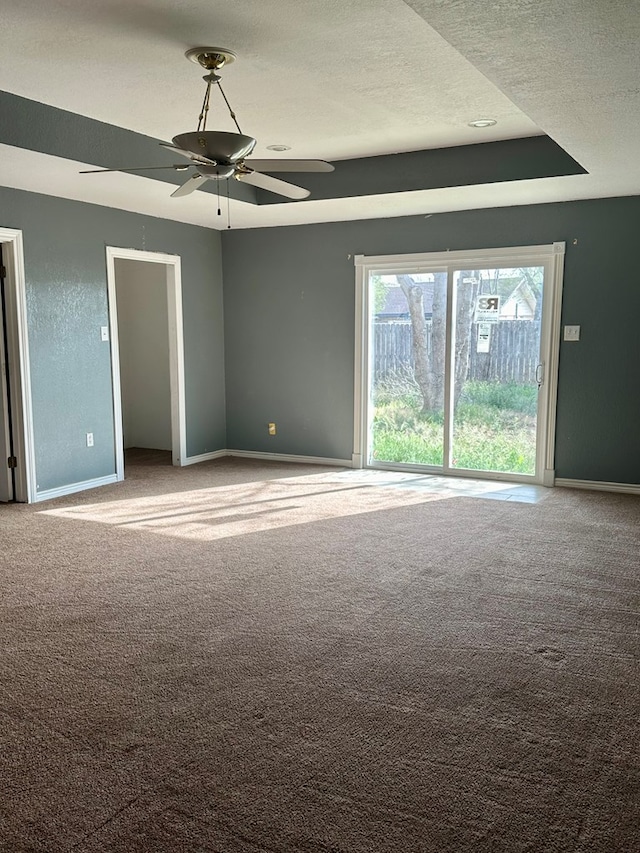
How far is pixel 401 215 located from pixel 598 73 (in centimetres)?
364

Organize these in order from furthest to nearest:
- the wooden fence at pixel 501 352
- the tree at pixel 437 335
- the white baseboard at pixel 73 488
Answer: the tree at pixel 437 335, the wooden fence at pixel 501 352, the white baseboard at pixel 73 488

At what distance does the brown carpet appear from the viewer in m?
1.97

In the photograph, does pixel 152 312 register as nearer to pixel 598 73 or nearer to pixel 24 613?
pixel 24 613

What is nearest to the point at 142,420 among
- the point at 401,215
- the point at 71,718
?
the point at 401,215

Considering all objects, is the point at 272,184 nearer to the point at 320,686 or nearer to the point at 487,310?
the point at 320,686

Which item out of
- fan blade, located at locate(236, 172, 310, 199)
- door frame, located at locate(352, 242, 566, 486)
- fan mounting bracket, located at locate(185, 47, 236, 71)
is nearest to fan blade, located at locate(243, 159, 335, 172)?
fan blade, located at locate(236, 172, 310, 199)

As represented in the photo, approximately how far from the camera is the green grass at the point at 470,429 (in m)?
6.20

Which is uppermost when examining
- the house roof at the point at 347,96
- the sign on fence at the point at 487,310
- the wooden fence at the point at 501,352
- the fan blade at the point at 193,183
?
the house roof at the point at 347,96

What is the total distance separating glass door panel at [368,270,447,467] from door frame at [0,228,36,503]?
10.2 ft

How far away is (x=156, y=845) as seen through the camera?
1862mm

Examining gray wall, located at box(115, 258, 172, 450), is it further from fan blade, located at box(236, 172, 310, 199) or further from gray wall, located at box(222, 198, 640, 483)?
fan blade, located at box(236, 172, 310, 199)

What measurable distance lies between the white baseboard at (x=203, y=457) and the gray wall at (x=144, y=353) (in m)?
0.71

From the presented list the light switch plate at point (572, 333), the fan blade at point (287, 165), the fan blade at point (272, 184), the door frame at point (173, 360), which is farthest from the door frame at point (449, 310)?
the fan blade at point (287, 165)

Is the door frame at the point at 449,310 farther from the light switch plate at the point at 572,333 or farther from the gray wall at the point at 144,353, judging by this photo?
the gray wall at the point at 144,353
